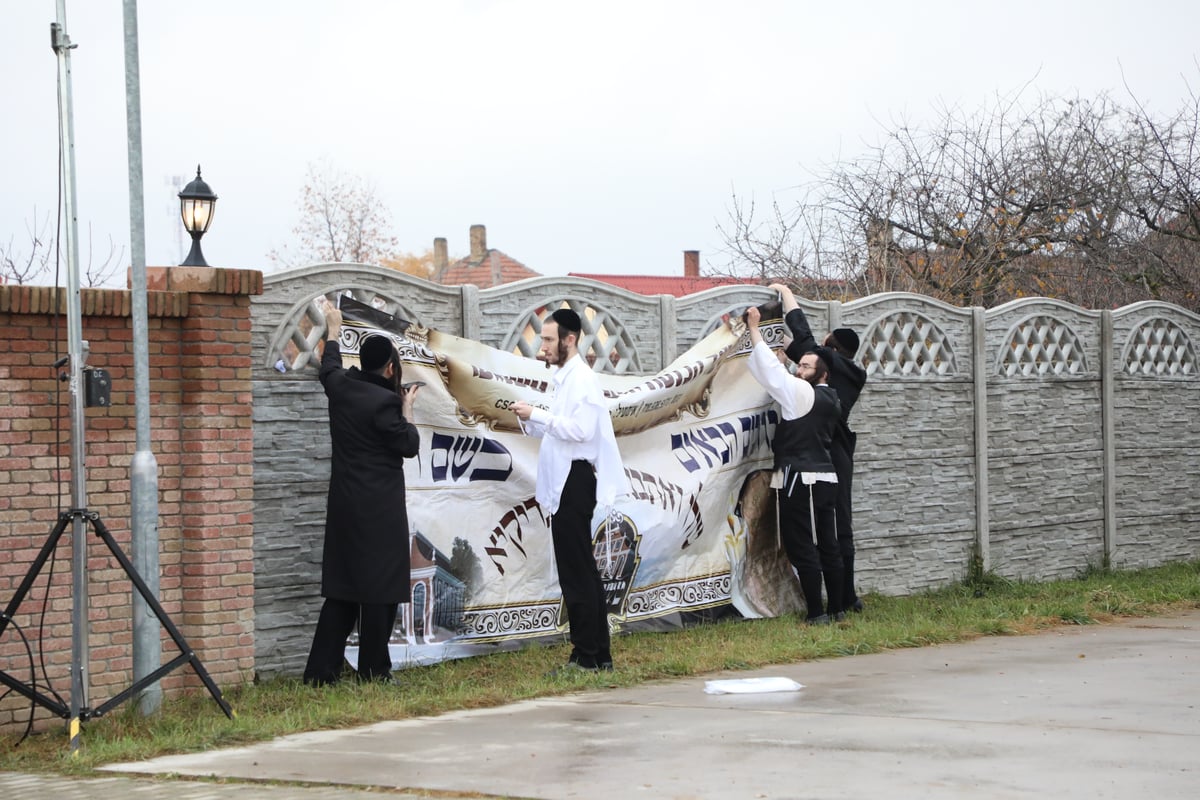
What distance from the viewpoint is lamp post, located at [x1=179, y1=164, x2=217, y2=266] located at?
11.2 m

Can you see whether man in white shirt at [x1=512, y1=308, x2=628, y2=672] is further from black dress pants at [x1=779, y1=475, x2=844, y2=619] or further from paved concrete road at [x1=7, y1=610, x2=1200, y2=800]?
black dress pants at [x1=779, y1=475, x2=844, y2=619]

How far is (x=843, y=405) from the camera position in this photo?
1102 cm

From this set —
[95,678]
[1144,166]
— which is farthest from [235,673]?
[1144,166]

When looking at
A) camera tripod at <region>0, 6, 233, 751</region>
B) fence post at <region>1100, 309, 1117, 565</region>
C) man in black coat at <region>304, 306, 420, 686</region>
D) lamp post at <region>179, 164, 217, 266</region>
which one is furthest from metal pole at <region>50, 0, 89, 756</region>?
fence post at <region>1100, 309, 1117, 565</region>

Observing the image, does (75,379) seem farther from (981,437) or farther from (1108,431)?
(1108,431)

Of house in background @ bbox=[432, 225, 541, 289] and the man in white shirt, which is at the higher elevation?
house in background @ bbox=[432, 225, 541, 289]

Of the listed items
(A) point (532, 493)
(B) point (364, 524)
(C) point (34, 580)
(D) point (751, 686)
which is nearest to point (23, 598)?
(C) point (34, 580)

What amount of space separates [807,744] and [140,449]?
357cm

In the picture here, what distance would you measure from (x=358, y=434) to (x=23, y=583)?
1.98 meters

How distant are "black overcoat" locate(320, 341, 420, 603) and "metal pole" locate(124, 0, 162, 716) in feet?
3.46

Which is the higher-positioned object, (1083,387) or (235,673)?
(1083,387)

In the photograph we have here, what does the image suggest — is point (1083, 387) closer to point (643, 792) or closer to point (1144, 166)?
point (1144, 166)

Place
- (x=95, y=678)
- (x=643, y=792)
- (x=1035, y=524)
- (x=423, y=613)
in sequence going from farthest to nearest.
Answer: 1. (x=1035, y=524)
2. (x=423, y=613)
3. (x=95, y=678)
4. (x=643, y=792)

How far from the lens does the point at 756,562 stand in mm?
10891
